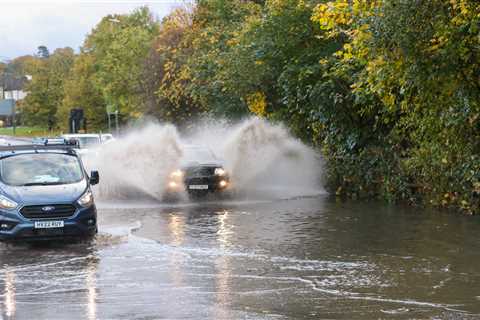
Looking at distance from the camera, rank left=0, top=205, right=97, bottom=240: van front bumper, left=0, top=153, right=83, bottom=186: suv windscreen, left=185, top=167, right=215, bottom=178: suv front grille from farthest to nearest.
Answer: left=185, top=167, right=215, bottom=178: suv front grille, left=0, top=153, right=83, bottom=186: suv windscreen, left=0, top=205, right=97, bottom=240: van front bumper

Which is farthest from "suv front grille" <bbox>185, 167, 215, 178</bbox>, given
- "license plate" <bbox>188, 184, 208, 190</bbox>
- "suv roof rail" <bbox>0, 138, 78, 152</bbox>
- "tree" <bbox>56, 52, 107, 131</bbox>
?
"tree" <bbox>56, 52, 107, 131</bbox>

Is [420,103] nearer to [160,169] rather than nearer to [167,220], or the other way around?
[167,220]

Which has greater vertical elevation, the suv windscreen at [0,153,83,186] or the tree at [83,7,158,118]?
the tree at [83,7,158,118]

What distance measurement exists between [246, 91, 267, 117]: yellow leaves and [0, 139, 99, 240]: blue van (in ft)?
36.5

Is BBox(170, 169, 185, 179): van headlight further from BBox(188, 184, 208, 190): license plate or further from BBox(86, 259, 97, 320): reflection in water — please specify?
BBox(86, 259, 97, 320): reflection in water

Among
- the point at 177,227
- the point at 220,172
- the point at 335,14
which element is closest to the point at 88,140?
the point at 220,172

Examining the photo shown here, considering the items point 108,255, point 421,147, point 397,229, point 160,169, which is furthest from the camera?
point 160,169

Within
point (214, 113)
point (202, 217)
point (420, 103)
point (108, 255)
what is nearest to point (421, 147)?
point (420, 103)

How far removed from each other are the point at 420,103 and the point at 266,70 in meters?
8.86

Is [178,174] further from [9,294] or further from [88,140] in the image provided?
[88,140]

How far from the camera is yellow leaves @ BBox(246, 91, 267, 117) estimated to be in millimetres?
27078

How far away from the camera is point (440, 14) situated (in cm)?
1504

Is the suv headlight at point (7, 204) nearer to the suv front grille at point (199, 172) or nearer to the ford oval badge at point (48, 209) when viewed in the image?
the ford oval badge at point (48, 209)

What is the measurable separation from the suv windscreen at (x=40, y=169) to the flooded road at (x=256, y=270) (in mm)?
1194
